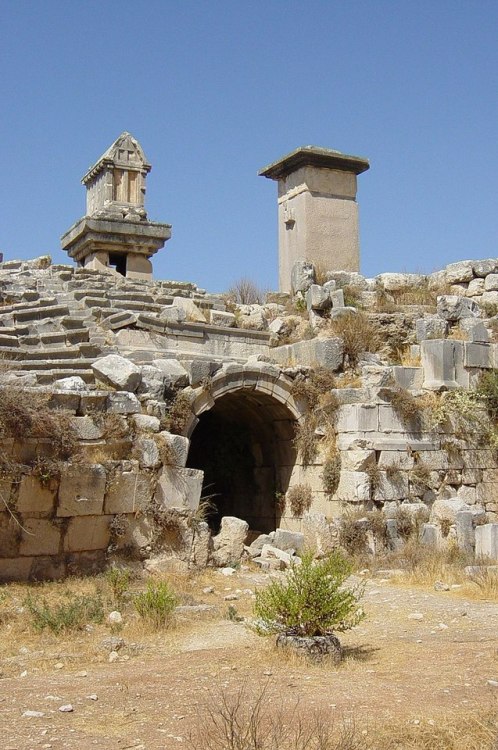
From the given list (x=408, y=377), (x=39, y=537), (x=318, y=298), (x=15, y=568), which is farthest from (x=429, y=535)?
(x=15, y=568)

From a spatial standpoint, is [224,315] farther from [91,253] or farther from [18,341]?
[91,253]

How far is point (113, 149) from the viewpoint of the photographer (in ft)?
63.8

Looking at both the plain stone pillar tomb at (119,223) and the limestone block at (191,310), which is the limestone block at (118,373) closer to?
the limestone block at (191,310)

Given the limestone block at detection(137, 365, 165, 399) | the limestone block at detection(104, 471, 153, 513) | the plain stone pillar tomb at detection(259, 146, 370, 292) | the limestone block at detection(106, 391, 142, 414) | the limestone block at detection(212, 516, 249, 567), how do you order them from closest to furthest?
1. the limestone block at detection(104, 471, 153, 513)
2. the limestone block at detection(106, 391, 142, 414)
3. the limestone block at detection(137, 365, 165, 399)
4. the limestone block at detection(212, 516, 249, 567)
5. the plain stone pillar tomb at detection(259, 146, 370, 292)

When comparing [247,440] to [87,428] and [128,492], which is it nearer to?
[128,492]

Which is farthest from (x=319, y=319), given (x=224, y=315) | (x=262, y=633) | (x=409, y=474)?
(x=262, y=633)

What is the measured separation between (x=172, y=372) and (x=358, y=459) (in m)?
2.85

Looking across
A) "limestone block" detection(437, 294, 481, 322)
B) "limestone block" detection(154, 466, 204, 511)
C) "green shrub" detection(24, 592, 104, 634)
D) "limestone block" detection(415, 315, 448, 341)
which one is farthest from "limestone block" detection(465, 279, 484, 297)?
"green shrub" detection(24, 592, 104, 634)

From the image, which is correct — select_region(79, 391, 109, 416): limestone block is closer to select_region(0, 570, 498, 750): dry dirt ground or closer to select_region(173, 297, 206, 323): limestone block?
select_region(0, 570, 498, 750): dry dirt ground

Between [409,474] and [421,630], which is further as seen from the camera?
[409,474]

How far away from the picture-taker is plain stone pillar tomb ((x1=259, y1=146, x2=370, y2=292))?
53.6 ft

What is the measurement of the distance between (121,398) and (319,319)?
4886 millimetres

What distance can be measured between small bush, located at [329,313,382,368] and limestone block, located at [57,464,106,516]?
495 cm

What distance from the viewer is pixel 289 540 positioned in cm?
1182
